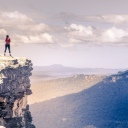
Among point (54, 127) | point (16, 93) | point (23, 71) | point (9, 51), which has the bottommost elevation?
point (54, 127)

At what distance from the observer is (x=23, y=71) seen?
39750 mm

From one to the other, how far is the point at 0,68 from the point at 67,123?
164 m

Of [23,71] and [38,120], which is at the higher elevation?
[23,71]

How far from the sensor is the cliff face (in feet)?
108

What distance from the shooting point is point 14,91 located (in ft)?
121

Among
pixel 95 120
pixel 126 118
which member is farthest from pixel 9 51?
pixel 95 120

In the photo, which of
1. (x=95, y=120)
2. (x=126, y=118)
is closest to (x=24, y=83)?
(x=126, y=118)

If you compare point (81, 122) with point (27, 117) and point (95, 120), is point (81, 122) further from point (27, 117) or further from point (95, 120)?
point (27, 117)

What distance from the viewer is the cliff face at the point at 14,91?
32.8m

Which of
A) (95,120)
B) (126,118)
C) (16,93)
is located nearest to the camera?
(16,93)

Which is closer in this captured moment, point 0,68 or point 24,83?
point 0,68

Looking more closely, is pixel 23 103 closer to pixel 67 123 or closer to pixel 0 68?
pixel 0 68

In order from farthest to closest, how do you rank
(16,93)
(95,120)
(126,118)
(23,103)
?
(95,120) → (126,118) → (23,103) → (16,93)

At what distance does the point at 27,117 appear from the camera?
46406mm
